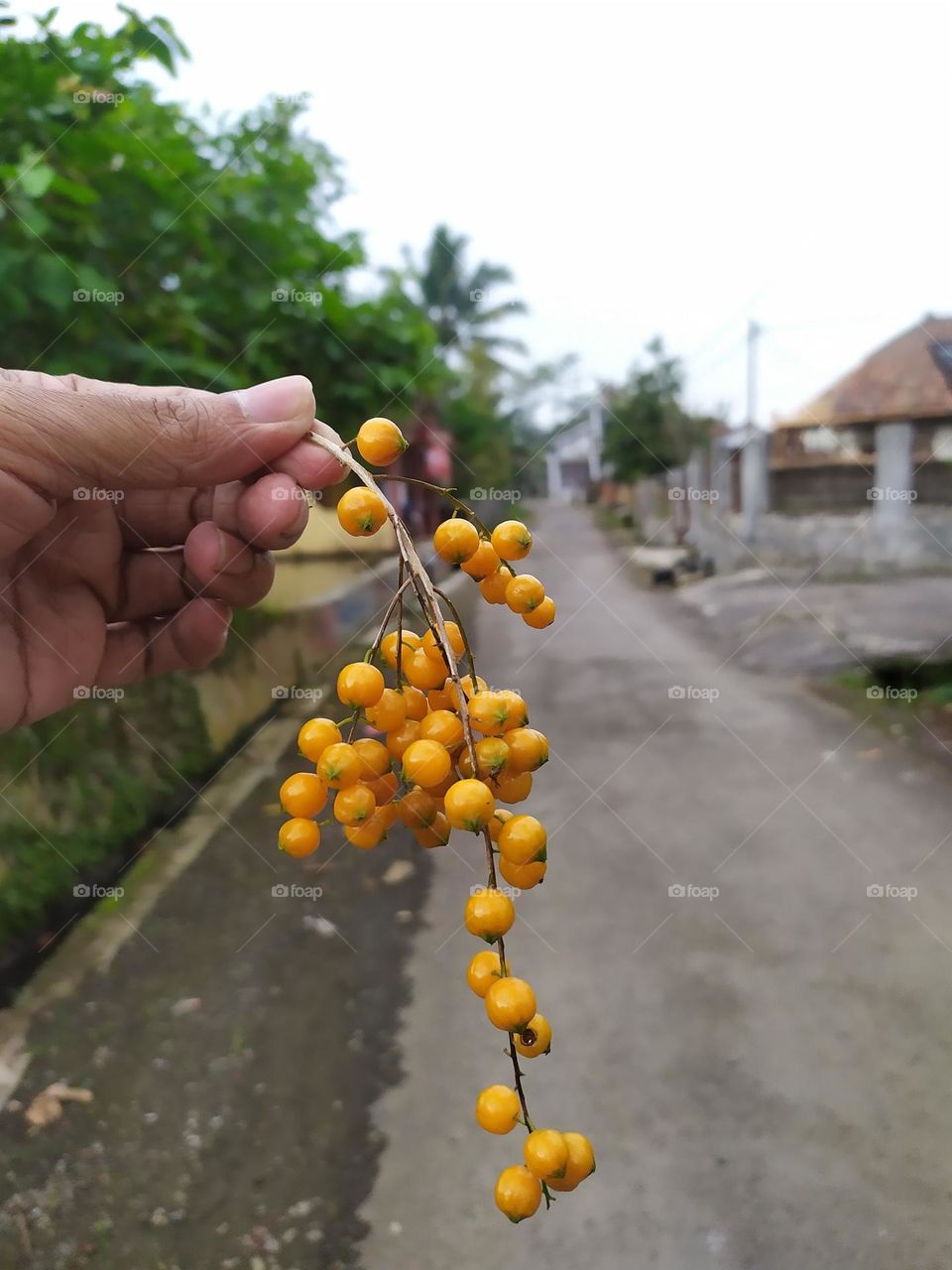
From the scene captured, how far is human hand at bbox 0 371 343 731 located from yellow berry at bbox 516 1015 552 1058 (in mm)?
423

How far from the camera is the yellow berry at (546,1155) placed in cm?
47

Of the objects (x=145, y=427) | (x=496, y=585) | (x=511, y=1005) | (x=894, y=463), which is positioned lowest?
(x=511, y=1005)

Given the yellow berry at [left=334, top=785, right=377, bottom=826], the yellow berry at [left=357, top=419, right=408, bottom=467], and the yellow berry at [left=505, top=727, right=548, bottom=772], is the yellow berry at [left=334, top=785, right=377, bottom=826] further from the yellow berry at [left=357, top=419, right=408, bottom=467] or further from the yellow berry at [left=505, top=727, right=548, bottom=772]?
the yellow berry at [left=357, top=419, right=408, bottom=467]

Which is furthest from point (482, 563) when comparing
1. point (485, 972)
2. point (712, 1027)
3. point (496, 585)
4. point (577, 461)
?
point (577, 461)

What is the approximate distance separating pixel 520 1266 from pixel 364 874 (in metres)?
1.13

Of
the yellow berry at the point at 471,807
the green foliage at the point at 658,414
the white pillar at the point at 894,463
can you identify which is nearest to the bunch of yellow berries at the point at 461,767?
the yellow berry at the point at 471,807

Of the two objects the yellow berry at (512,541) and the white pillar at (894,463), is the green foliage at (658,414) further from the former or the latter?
the yellow berry at (512,541)

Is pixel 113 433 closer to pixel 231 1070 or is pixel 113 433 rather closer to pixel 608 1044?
pixel 231 1070

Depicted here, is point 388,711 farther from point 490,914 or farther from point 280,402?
point 280,402

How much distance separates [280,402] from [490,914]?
1.41 ft

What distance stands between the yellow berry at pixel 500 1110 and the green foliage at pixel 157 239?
129cm

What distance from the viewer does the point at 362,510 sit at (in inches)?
19.3

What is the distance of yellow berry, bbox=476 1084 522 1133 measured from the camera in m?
0.49

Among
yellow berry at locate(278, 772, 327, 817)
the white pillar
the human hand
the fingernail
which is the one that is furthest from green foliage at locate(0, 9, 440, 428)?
the white pillar
